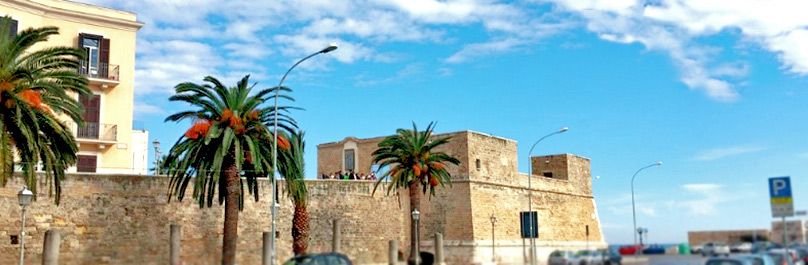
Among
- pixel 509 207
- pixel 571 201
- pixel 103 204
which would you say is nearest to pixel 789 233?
pixel 103 204

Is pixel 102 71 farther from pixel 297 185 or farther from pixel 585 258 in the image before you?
pixel 585 258

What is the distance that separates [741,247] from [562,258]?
15.3ft

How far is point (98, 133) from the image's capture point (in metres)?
35.9

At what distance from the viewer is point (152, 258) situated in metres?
34.6

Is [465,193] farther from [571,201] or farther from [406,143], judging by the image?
[571,201]

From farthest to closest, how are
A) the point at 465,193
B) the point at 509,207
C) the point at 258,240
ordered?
the point at 509,207 → the point at 465,193 → the point at 258,240

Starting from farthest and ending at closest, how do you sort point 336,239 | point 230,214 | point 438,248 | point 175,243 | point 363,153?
1. point 363,153
2. point 438,248
3. point 336,239
4. point 175,243
5. point 230,214

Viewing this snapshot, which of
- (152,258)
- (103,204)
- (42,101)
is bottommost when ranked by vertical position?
(152,258)

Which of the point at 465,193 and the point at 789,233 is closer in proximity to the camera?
the point at 789,233

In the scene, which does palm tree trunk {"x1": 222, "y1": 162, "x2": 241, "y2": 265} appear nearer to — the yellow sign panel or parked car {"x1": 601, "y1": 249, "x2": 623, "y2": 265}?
parked car {"x1": 601, "y1": 249, "x2": 623, "y2": 265}

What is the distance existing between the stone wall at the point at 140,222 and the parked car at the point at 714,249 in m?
24.7

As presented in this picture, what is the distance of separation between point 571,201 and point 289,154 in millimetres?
27744

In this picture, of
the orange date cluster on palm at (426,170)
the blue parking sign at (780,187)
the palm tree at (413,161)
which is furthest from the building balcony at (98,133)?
the blue parking sign at (780,187)

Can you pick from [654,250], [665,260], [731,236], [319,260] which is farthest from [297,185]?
[731,236]
